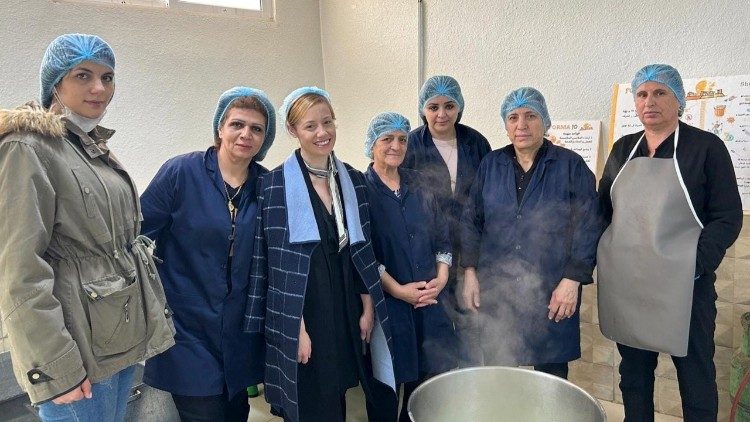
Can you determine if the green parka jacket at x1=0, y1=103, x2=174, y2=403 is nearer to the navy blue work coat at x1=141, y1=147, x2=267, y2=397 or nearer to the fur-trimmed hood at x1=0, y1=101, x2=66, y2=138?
the fur-trimmed hood at x1=0, y1=101, x2=66, y2=138

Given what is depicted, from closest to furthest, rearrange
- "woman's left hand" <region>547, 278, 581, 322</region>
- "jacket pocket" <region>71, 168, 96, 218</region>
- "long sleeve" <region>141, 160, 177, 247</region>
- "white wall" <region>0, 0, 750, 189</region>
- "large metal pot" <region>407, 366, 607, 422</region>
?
"jacket pocket" <region>71, 168, 96, 218</region> < "large metal pot" <region>407, 366, 607, 422</region> < "long sleeve" <region>141, 160, 177, 247</region> < "woman's left hand" <region>547, 278, 581, 322</region> < "white wall" <region>0, 0, 750, 189</region>

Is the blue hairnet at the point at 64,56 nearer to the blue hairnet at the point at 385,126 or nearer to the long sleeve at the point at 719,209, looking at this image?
the blue hairnet at the point at 385,126

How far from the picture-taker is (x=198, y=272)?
165 centimetres

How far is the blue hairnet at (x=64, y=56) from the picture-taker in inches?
52.8

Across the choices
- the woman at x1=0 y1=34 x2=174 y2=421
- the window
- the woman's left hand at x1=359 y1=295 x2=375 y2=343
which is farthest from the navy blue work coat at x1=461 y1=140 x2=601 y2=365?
the window

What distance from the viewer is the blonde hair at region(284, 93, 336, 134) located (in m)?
1.72

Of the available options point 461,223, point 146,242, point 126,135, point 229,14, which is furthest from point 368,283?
point 229,14

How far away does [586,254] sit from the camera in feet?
6.31

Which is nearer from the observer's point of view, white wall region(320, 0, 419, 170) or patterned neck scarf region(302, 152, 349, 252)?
patterned neck scarf region(302, 152, 349, 252)

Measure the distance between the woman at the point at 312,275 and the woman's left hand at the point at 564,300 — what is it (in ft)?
2.20

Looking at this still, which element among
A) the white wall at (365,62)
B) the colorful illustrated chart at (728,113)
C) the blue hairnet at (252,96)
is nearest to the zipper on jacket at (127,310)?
the blue hairnet at (252,96)

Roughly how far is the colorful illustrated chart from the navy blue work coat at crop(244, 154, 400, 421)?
5.68ft

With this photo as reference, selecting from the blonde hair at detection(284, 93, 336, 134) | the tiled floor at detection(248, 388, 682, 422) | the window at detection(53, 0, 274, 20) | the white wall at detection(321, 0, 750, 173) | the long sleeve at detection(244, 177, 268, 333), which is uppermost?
the window at detection(53, 0, 274, 20)

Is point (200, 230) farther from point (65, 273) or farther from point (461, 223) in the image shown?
point (461, 223)
